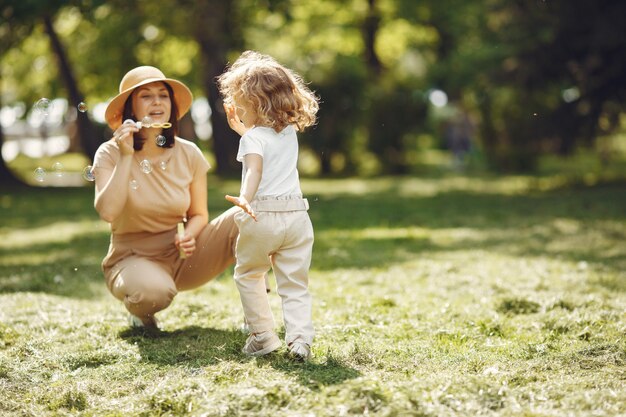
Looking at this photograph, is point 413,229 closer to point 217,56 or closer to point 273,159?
point 273,159

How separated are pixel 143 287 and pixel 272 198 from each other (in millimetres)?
1247

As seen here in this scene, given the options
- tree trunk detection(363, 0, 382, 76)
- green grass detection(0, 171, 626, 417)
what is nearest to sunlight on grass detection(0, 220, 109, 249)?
green grass detection(0, 171, 626, 417)

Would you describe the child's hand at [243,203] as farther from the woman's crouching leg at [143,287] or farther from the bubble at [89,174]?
the bubble at [89,174]

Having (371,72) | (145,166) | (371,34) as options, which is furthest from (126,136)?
(371,34)

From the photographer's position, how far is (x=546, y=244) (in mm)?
9398

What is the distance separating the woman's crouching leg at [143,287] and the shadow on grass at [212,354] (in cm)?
22

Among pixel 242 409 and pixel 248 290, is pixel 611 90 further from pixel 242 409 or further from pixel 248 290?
pixel 242 409

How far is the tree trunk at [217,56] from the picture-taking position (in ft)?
62.7

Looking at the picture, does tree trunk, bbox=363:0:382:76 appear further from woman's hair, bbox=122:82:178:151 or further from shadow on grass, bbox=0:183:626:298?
woman's hair, bbox=122:82:178:151

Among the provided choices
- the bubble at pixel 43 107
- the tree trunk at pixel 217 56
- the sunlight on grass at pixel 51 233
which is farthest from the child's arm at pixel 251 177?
the tree trunk at pixel 217 56

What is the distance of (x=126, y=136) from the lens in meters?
4.95

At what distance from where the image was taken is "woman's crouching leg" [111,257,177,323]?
16.9 ft

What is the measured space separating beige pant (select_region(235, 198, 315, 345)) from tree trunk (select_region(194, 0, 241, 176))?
1375 cm

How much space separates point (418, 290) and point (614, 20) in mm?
9020
